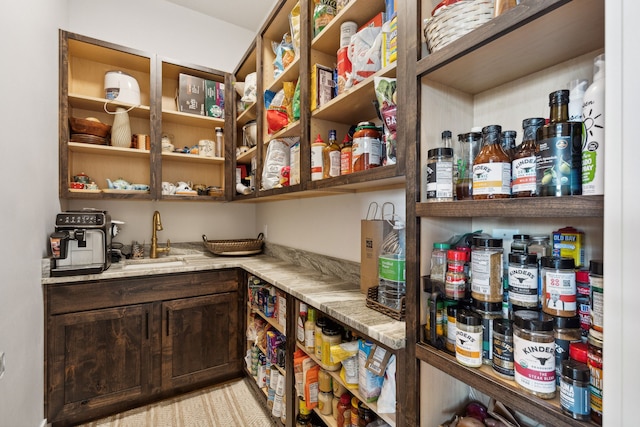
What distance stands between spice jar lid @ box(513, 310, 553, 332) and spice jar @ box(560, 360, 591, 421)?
0.08 metres

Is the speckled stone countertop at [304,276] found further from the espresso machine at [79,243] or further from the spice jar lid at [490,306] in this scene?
the spice jar lid at [490,306]

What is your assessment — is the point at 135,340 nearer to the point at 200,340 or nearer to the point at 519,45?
the point at 200,340

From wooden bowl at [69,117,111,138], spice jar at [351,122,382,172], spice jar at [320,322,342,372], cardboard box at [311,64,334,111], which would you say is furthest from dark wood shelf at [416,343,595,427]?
wooden bowl at [69,117,111,138]

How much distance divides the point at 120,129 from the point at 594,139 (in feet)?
8.88

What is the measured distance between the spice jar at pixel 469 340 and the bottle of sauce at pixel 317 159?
905 millimetres

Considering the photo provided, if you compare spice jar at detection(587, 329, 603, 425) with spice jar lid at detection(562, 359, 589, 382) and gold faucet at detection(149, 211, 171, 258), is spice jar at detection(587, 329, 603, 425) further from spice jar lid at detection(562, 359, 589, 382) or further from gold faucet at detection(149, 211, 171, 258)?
gold faucet at detection(149, 211, 171, 258)

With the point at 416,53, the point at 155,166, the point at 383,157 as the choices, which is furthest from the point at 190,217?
the point at 416,53

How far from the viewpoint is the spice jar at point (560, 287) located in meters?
0.61

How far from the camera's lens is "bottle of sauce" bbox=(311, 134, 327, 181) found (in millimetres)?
1430

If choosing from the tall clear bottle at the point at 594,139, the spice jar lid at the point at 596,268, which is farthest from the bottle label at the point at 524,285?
the tall clear bottle at the point at 594,139

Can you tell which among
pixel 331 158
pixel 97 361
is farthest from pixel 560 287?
pixel 97 361

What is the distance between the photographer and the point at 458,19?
733 millimetres
